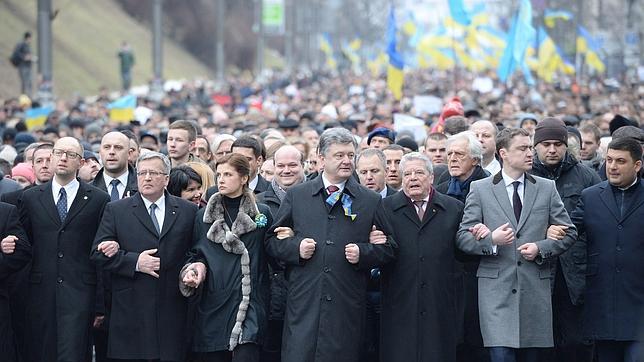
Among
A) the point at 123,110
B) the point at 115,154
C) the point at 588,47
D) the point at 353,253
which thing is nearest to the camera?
the point at 353,253

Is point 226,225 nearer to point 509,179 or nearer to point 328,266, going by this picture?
point 328,266

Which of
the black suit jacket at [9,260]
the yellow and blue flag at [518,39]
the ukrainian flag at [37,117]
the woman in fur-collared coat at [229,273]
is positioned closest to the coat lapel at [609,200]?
the woman in fur-collared coat at [229,273]

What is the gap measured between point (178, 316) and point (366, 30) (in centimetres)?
11472

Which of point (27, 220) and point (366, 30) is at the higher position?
point (366, 30)

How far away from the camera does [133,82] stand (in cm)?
6053

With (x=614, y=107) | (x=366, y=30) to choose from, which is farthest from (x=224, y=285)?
(x=366, y=30)

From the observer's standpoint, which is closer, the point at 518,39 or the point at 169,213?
the point at 169,213

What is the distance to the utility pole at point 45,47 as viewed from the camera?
26578mm

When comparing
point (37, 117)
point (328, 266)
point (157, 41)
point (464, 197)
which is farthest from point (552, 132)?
point (157, 41)

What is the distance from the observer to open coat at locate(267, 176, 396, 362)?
32.6 feet

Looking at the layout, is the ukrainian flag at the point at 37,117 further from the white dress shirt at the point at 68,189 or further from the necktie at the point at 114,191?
the white dress shirt at the point at 68,189

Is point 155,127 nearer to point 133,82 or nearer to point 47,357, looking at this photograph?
point 47,357

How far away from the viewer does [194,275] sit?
9.97 meters

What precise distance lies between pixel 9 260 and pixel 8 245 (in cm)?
13
